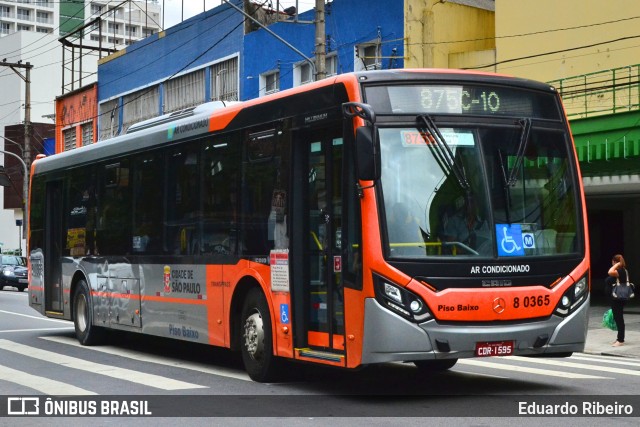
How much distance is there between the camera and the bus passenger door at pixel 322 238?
10430 mm

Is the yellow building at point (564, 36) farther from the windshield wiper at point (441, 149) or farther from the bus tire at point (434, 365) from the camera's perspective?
the windshield wiper at point (441, 149)

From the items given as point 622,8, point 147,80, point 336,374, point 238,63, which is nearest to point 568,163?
point 336,374

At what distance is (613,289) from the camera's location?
1814cm

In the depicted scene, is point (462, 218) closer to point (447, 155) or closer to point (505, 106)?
point (447, 155)

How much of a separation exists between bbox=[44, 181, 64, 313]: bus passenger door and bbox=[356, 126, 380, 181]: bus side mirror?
10.2 m

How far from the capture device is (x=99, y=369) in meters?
13.6

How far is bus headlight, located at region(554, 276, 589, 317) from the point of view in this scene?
34.0ft

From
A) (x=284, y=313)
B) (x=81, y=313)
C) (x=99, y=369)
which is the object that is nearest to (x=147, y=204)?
(x=99, y=369)

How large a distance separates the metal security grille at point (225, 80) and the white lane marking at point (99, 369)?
73.8 feet

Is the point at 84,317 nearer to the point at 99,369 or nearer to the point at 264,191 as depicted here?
the point at 99,369

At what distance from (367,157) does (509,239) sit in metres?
1.67

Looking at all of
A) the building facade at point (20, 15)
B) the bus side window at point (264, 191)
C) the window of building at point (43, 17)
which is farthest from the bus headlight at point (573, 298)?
the window of building at point (43, 17)

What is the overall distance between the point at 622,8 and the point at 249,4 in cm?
1647

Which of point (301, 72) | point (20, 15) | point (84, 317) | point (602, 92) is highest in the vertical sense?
point (20, 15)
